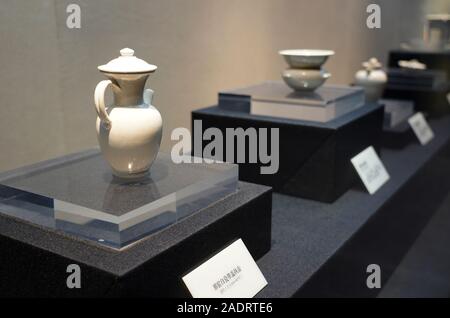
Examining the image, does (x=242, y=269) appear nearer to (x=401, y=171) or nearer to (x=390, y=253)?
(x=390, y=253)

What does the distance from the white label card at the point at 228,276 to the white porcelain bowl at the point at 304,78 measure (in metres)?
Result: 0.59

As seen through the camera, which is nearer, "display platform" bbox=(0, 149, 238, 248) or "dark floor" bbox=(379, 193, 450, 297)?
"display platform" bbox=(0, 149, 238, 248)

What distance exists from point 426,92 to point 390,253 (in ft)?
3.31

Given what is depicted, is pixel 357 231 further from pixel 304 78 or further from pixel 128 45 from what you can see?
pixel 128 45

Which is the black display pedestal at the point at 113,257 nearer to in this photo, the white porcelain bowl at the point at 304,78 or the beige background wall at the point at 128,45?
the beige background wall at the point at 128,45

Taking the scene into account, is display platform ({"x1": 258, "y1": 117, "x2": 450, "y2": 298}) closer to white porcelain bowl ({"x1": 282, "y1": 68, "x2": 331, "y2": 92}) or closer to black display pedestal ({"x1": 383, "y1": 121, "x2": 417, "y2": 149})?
black display pedestal ({"x1": 383, "y1": 121, "x2": 417, "y2": 149})

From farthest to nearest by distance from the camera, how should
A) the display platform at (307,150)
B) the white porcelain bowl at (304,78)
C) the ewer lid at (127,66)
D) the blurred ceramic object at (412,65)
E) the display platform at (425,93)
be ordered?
1. the blurred ceramic object at (412,65)
2. the display platform at (425,93)
3. the white porcelain bowl at (304,78)
4. the display platform at (307,150)
5. the ewer lid at (127,66)

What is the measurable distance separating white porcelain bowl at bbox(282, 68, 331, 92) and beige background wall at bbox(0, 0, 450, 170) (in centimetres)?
25

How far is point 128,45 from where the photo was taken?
3.93 feet

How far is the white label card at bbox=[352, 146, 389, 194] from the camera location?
1337 millimetres

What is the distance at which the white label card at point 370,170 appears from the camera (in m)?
1.34

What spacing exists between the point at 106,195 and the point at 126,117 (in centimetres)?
12

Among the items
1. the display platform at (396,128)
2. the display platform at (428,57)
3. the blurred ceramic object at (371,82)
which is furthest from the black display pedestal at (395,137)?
the display platform at (428,57)

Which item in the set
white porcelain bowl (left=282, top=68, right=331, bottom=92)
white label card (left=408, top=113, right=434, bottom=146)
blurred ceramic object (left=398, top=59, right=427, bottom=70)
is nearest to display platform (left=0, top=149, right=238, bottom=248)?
white porcelain bowl (left=282, top=68, right=331, bottom=92)
